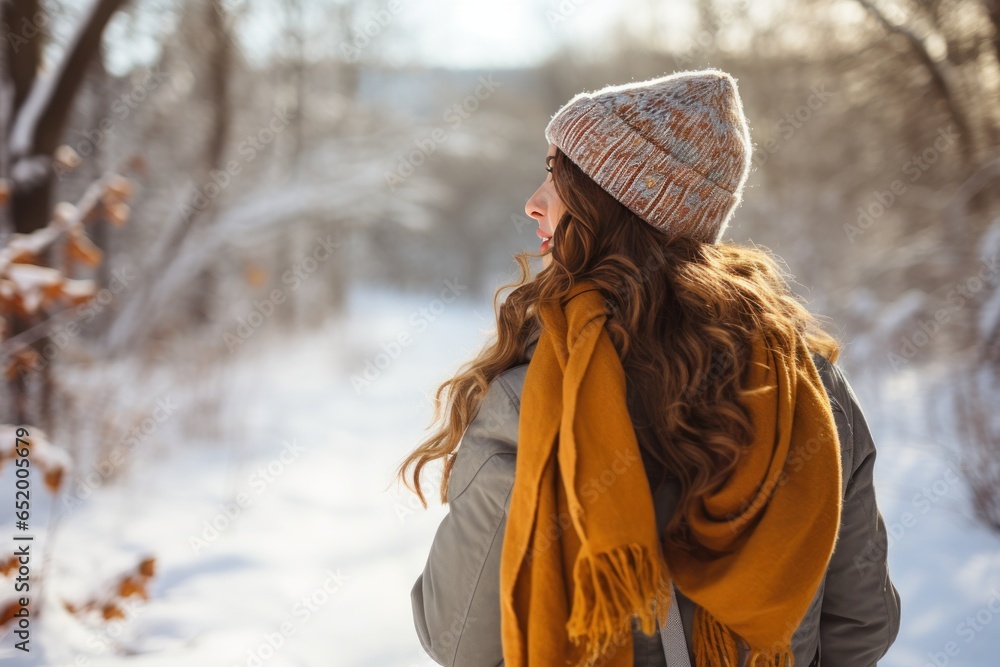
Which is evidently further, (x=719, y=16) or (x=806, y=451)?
(x=719, y=16)

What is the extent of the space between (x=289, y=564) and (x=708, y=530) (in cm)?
340

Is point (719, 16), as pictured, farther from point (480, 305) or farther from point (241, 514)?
point (480, 305)

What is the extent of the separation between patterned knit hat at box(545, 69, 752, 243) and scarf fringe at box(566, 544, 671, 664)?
63cm

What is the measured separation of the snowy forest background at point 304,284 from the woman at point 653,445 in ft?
1.13

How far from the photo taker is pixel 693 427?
1.19 metres

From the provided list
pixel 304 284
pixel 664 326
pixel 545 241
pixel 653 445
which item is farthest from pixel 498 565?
pixel 304 284

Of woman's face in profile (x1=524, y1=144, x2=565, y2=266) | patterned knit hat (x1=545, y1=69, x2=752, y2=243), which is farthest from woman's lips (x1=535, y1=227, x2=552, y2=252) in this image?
patterned knit hat (x1=545, y1=69, x2=752, y2=243)

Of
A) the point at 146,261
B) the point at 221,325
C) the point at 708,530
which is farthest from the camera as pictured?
the point at 221,325

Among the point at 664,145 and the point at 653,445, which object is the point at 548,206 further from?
the point at 653,445

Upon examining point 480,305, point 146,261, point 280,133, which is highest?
point 280,133

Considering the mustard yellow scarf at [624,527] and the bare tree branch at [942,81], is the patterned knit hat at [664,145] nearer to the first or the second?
the mustard yellow scarf at [624,527]

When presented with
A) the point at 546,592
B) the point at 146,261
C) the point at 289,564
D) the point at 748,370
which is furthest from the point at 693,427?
the point at 146,261

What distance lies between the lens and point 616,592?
109 centimetres

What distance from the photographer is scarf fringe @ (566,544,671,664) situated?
3.55ft
